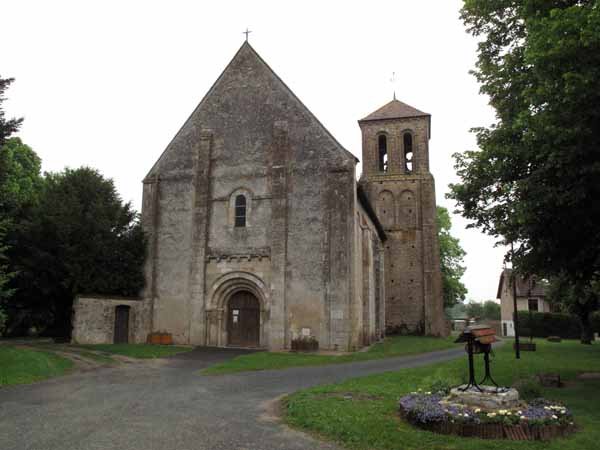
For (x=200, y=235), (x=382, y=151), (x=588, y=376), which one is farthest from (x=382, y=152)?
(x=588, y=376)

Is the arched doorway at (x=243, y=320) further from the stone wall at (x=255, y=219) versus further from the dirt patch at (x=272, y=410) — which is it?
the dirt patch at (x=272, y=410)

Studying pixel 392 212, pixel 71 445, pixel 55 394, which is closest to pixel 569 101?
pixel 71 445

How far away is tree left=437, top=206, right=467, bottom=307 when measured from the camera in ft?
160

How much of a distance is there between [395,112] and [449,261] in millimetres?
17400

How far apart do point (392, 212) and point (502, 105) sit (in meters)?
25.4

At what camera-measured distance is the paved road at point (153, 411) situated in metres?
7.57

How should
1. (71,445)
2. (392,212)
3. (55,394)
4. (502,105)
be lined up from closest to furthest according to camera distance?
(71,445)
(55,394)
(502,105)
(392,212)

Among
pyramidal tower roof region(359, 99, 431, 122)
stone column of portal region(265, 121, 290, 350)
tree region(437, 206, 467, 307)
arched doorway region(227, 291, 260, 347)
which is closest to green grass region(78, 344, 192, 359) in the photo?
arched doorway region(227, 291, 260, 347)

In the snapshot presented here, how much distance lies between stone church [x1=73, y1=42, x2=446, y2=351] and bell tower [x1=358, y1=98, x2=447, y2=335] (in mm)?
10141

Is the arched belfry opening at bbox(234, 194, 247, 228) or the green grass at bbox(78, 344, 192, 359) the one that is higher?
the arched belfry opening at bbox(234, 194, 247, 228)

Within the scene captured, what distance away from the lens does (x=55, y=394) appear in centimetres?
1143

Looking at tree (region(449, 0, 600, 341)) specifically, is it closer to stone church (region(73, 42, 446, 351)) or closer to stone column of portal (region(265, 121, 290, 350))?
stone church (region(73, 42, 446, 351))

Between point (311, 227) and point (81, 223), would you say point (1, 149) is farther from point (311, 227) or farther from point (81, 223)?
point (311, 227)

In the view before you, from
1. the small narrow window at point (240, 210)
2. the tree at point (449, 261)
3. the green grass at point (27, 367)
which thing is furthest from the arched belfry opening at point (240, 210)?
the tree at point (449, 261)
